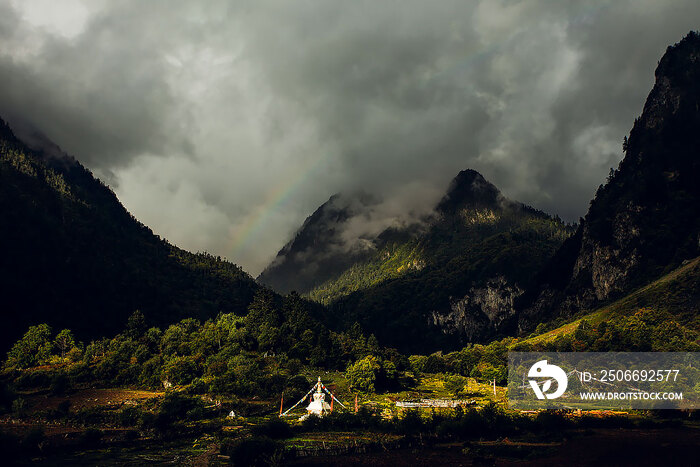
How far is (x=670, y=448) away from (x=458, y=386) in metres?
71.9

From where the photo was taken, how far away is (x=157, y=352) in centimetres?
12950

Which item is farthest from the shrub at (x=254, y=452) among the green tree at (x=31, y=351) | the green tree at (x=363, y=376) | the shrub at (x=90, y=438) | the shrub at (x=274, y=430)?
the green tree at (x=31, y=351)

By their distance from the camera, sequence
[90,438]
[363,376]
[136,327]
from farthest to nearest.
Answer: [136,327], [363,376], [90,438]

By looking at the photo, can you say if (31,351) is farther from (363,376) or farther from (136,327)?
(363,376)

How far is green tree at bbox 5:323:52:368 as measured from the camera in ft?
432

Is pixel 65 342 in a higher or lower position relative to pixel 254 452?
higher

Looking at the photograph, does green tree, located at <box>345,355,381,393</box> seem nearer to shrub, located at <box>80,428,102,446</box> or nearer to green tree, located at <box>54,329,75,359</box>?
shrub, located at <box>80,428,102,446</box>

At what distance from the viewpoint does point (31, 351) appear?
138 m

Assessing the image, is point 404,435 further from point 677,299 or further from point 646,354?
point 677,299

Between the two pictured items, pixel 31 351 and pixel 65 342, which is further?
pixel 65 342

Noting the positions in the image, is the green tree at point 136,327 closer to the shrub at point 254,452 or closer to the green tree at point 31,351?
the green tree at point 31,351

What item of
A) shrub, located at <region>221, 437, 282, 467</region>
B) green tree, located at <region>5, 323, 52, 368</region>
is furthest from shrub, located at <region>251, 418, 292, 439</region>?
green tree, located at <region>5, 323, 52, 368</region>

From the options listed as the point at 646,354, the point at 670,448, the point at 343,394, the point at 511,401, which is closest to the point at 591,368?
the point at 646,354

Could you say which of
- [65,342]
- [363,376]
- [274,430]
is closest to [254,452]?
[274,430]
